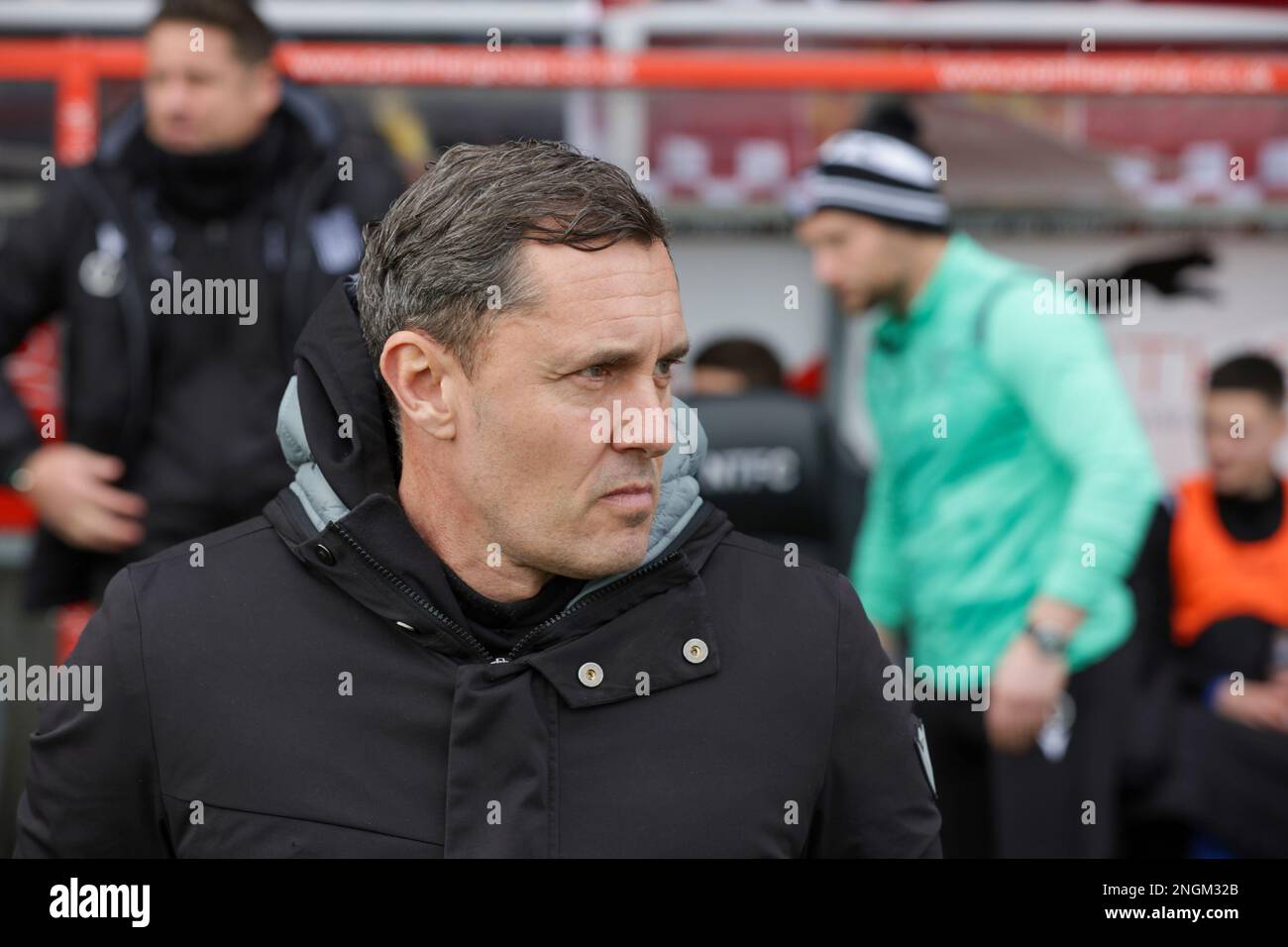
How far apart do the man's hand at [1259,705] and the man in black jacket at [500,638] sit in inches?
102

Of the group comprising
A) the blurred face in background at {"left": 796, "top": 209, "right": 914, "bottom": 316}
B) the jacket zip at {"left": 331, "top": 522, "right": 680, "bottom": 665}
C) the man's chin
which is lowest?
the jacket zip at {"left": 331, "top": 522, "right": 680, "bottom": 665}

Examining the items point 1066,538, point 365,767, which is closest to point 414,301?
point 365,767

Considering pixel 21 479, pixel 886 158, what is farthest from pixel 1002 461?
pixel 21 479

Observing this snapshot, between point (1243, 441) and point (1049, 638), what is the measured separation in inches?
57.3

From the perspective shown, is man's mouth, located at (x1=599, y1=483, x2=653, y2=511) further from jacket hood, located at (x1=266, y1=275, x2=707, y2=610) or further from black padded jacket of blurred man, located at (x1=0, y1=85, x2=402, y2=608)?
black padded jacket of blurred man, located at (x1=0, y1=85, x2=402, y2=608)

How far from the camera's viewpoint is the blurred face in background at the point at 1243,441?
466cm

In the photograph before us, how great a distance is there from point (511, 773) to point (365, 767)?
0.53 feet

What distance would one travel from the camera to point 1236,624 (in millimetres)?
4480

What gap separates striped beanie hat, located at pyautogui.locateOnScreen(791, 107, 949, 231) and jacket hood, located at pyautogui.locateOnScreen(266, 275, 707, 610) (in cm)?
188

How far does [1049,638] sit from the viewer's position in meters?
3.51

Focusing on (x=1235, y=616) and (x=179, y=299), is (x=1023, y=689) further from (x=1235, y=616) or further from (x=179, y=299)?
(x=179, y=299)

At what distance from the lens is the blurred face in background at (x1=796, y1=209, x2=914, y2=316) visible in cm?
387

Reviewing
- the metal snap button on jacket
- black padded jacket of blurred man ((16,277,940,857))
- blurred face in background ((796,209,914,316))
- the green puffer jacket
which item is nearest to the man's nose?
black padded jacket of blurred man ((16,277,940,857))
